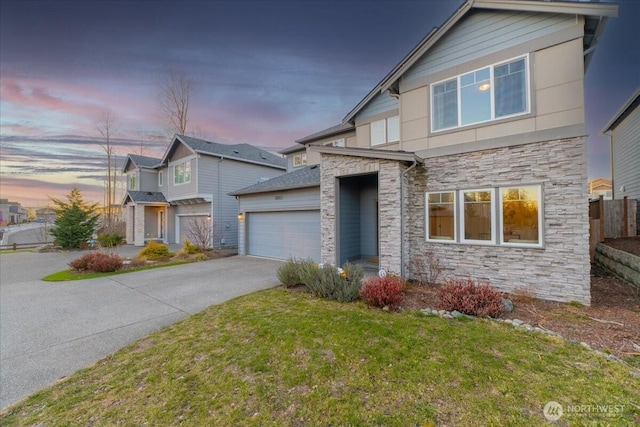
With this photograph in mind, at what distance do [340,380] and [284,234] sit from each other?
982cm

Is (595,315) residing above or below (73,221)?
below

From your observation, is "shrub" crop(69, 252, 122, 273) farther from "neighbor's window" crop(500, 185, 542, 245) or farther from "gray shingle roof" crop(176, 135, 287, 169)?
"neighbor's window" crop(500, 185, 542, 245)

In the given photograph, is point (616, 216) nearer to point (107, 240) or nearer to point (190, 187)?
point (190, 187)

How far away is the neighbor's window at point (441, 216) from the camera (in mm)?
7754

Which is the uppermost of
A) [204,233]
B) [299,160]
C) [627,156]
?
[299,160]

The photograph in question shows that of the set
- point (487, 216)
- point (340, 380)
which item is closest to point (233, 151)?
point (487, 216)

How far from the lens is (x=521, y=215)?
676cm

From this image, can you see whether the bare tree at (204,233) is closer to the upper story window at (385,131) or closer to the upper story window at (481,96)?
the upper story window at (385,131)

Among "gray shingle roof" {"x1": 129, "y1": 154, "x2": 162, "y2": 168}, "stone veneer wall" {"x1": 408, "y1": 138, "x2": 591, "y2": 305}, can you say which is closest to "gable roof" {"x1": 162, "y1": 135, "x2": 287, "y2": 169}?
"gray shingle roof" {"x1": 129, "y1": 154, "x2": 162, "y2": 168}

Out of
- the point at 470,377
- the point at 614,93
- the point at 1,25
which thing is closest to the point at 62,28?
the point at 1,25

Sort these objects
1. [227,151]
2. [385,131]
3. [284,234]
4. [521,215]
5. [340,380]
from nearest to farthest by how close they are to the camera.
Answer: [340,380] → [521,215] → [385,131] → [284,234] → [227,151]

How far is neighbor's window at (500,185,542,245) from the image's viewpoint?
21.4 feet

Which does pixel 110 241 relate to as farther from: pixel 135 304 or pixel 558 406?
pixel 558 406

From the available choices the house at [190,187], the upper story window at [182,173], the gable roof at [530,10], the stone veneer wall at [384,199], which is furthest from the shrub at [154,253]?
the gable roof at [530,10]
